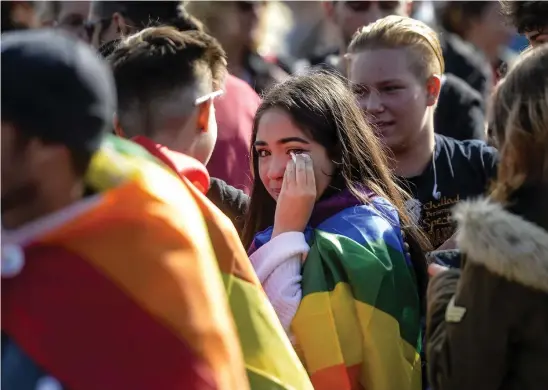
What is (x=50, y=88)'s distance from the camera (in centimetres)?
225

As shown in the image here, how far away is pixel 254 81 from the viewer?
6.10 meters

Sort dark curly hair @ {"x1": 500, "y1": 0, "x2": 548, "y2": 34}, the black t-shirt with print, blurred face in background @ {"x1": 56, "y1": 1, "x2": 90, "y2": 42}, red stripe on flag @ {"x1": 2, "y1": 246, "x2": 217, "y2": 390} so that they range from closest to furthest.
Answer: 1. red stripe on flag @ {"x1": 2, "y1": 246, "x2": 217, "y2": 390}
2. the black t-shirt with print
3. dark curly hair @ {"x1": 500, "y1": 0, "x2": 548, "y2": 34}
4. blurred face in background @ {"x1": 56, "y1": 1, "x2": 90, "y2": 42}

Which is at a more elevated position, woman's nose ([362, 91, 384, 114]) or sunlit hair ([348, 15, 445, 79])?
sunlit hair ([348, 15, 445, 79])

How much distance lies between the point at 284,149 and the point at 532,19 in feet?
3.97

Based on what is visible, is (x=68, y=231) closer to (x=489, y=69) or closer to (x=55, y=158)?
(x=55, y=158)

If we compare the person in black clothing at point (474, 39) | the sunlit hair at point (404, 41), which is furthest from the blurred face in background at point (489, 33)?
the sunlit hair at point (404, 41)

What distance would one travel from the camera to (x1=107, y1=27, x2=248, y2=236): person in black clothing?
3545 millimetres

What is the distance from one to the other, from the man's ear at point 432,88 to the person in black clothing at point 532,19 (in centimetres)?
38

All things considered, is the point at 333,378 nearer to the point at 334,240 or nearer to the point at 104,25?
the point at 334,240

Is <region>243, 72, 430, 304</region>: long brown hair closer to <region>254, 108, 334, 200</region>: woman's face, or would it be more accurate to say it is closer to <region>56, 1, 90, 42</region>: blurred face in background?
<region>254, 108, 334, 200</region>: woman's face

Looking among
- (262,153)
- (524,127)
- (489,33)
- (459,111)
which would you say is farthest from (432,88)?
(489,33)

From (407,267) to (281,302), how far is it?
441 mm

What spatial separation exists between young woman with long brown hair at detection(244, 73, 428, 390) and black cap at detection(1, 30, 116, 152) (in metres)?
1.29

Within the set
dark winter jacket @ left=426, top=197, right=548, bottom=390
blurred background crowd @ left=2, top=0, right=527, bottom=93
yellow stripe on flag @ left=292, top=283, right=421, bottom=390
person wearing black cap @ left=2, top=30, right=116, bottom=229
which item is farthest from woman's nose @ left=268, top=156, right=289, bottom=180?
blurred background crowd @ left=2, top=0, right=527, bottom=93
